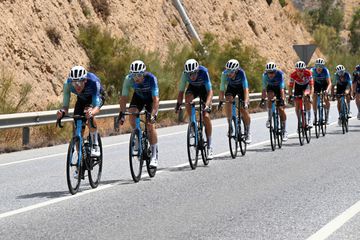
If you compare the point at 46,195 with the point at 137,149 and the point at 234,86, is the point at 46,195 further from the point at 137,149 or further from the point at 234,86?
the point at 234,86

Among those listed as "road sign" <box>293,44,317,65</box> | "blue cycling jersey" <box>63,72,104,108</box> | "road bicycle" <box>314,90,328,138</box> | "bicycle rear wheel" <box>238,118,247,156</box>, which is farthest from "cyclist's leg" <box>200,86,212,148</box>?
"road sign" <box>293,44,317,65</box>

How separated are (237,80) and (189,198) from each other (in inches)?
224

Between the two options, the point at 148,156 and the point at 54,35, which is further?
the point at 54,35

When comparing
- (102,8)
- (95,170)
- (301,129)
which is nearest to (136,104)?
(95,170)

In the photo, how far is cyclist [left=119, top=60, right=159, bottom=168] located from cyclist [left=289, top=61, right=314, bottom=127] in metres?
6.81

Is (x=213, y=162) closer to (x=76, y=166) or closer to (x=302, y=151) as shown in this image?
(x=302, y=151)

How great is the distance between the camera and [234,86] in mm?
15297

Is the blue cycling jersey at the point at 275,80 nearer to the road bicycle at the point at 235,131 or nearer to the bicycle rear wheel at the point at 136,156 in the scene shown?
the road bicycle at the point at 235,131

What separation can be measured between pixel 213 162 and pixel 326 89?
252 inches

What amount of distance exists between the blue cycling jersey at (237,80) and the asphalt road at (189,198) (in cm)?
140

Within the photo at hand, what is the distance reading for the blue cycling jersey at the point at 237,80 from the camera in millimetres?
14702

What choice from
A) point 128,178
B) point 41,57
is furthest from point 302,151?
point 41,57

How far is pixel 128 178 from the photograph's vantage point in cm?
1190

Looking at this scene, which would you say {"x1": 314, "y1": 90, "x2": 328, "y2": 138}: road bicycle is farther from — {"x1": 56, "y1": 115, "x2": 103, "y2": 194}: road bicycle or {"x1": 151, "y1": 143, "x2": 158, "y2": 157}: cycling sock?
{"x1": 56, "y1": 115, "x2": 103, "y2": 194}: road bicycle
